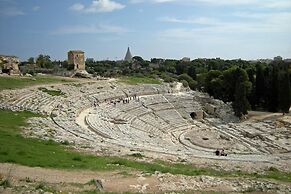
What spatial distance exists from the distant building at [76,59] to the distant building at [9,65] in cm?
1056

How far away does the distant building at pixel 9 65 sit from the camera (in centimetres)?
4844

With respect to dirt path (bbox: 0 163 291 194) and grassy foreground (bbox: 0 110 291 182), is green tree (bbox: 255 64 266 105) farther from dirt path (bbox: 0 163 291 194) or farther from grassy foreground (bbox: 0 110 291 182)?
dirt path (bbox: 0 163 291 194)

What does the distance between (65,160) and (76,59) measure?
1915 inches

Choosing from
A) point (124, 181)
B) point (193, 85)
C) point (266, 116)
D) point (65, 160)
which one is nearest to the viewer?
point (124, 181)

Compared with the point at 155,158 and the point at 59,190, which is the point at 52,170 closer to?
the point at 59,190

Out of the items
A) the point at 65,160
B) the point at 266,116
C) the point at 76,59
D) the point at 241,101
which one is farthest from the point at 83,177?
the point at 76,59

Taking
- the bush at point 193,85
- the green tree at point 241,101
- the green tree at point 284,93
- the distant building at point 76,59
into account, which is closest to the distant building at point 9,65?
the distant building at point 76,59

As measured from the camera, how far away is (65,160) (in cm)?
1548

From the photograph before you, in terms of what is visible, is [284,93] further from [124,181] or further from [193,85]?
[124,181]

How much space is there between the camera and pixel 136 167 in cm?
1596

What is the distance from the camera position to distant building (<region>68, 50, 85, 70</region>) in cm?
6203

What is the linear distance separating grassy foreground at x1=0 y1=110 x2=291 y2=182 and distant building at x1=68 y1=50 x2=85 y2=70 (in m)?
43.4

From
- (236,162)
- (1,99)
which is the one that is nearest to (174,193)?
(236,162)

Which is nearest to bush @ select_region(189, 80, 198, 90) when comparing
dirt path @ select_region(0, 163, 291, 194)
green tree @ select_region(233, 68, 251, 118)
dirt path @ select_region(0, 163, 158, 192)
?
green tree @ select_region(233, 68, 251, 118)
